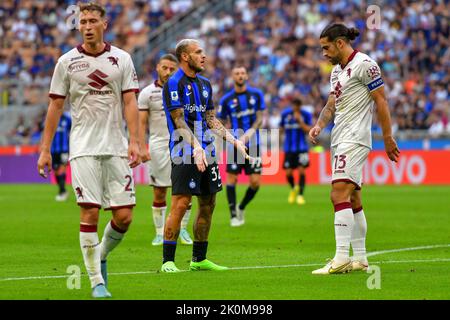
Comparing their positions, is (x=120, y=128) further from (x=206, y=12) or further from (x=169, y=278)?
(x=206, y=12)

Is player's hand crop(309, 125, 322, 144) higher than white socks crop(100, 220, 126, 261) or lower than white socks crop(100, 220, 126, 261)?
higher

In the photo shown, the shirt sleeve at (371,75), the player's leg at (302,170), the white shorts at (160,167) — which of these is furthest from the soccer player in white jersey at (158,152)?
the player's leg at (302,170)

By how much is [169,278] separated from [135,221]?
30.1 feet

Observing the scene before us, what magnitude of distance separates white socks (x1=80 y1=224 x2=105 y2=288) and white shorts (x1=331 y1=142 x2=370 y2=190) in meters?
3.03

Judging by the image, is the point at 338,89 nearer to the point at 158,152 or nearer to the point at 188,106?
the point at 188,106

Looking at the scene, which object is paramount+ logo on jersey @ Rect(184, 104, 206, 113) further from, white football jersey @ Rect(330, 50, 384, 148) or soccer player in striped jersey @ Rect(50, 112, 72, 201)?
soccer player in striped jersey @ Rect(50, 112, 72, 201)

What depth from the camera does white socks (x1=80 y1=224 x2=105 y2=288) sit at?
937cm

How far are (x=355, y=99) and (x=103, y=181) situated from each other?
321 centimetres

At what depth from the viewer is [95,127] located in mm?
9555

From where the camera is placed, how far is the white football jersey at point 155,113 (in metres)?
15.6

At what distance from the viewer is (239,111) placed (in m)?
19.6

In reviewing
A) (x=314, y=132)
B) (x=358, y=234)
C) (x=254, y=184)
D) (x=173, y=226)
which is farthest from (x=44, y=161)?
(x=254, y=184)

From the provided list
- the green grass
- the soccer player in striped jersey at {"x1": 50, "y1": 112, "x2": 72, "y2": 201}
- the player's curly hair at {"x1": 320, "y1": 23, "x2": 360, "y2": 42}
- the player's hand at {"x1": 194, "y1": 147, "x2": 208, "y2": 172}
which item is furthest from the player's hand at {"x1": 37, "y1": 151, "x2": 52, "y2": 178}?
the soccer player in striped jersey at {"x1": 50, "y1": 112, "x2": 72, "y2": 201}
